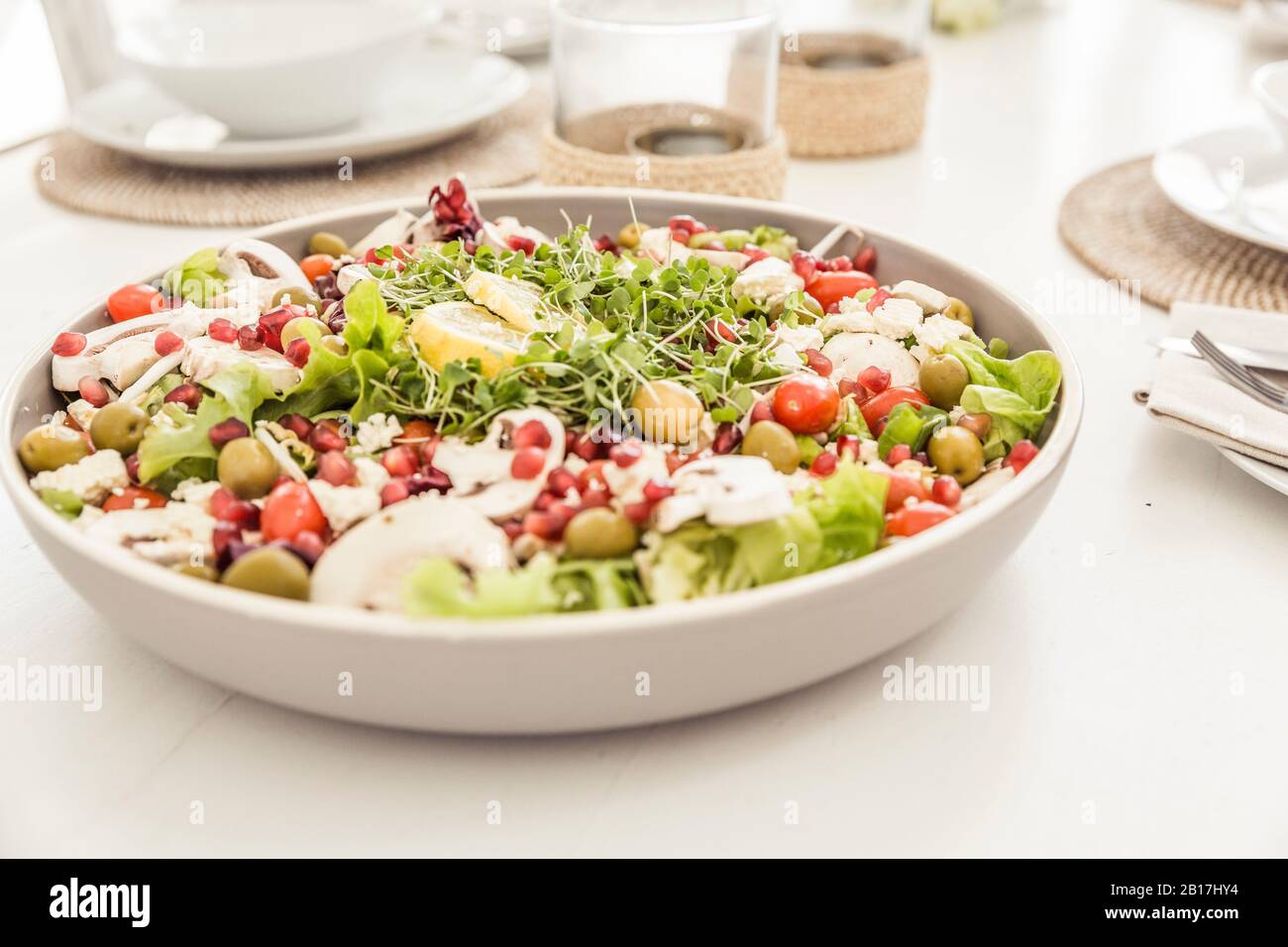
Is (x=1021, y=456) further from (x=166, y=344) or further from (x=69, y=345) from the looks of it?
(x=69, y=345)

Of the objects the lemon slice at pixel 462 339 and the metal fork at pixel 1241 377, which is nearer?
the lemon slice at pixel 462 339

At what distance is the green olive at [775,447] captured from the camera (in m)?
1.27

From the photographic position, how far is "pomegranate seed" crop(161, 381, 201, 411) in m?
1.36

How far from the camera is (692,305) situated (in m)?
1.49

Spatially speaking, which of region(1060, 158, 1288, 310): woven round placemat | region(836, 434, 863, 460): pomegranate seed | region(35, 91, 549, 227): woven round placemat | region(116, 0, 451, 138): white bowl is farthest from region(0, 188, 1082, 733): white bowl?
region(116, 0, 451, 138): white bowl

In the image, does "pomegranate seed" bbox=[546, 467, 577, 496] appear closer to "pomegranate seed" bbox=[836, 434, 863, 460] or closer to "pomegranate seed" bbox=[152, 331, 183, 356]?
"pomegranate seed" bbox=[836, 434, 863, 460]

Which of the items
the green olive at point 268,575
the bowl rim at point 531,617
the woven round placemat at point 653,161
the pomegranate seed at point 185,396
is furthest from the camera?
the woven round placemat at point 653,161

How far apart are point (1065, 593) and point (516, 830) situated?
0.68 metres

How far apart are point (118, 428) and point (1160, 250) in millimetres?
1795

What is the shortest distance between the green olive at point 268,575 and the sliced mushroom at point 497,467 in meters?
0.19

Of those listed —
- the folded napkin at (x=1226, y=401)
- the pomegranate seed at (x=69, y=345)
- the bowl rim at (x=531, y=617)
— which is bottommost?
the folded napkin at (x=1226, y=401)

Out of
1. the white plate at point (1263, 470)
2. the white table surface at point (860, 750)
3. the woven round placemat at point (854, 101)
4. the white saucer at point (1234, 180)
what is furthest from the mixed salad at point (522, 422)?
the woven round placemat at point (854, 101)

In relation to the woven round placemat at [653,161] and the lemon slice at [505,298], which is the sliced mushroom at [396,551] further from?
the woven round placemat at [653,161]
